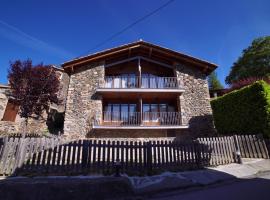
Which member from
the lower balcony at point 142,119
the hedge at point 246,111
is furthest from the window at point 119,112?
the hedge at point 246,111

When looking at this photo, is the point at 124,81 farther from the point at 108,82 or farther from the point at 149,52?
the point at 149,52

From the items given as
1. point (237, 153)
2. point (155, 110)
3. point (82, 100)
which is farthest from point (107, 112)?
point (237, 153)

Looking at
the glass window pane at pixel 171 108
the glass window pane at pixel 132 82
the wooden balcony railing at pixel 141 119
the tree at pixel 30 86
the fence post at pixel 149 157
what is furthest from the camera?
the glass window pane at pixel 171 108

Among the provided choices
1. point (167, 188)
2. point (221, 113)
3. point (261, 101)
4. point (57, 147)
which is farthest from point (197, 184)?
point (221, 113)

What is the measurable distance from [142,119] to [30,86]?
381 inches

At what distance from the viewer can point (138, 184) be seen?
6.11 metres

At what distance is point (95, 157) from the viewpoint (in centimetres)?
752

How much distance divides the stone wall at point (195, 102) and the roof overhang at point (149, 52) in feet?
2.45

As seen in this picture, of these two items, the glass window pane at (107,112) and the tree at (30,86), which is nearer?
the tree at (30,86)

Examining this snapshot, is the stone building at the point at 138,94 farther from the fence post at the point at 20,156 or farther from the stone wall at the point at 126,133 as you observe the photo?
the fence post at the point at 20,156

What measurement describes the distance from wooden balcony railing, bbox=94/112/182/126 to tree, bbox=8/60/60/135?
16.3ft

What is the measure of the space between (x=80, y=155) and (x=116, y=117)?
9.53 m

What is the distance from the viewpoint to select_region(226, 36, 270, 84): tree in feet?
103

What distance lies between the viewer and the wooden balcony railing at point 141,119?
16359mm
